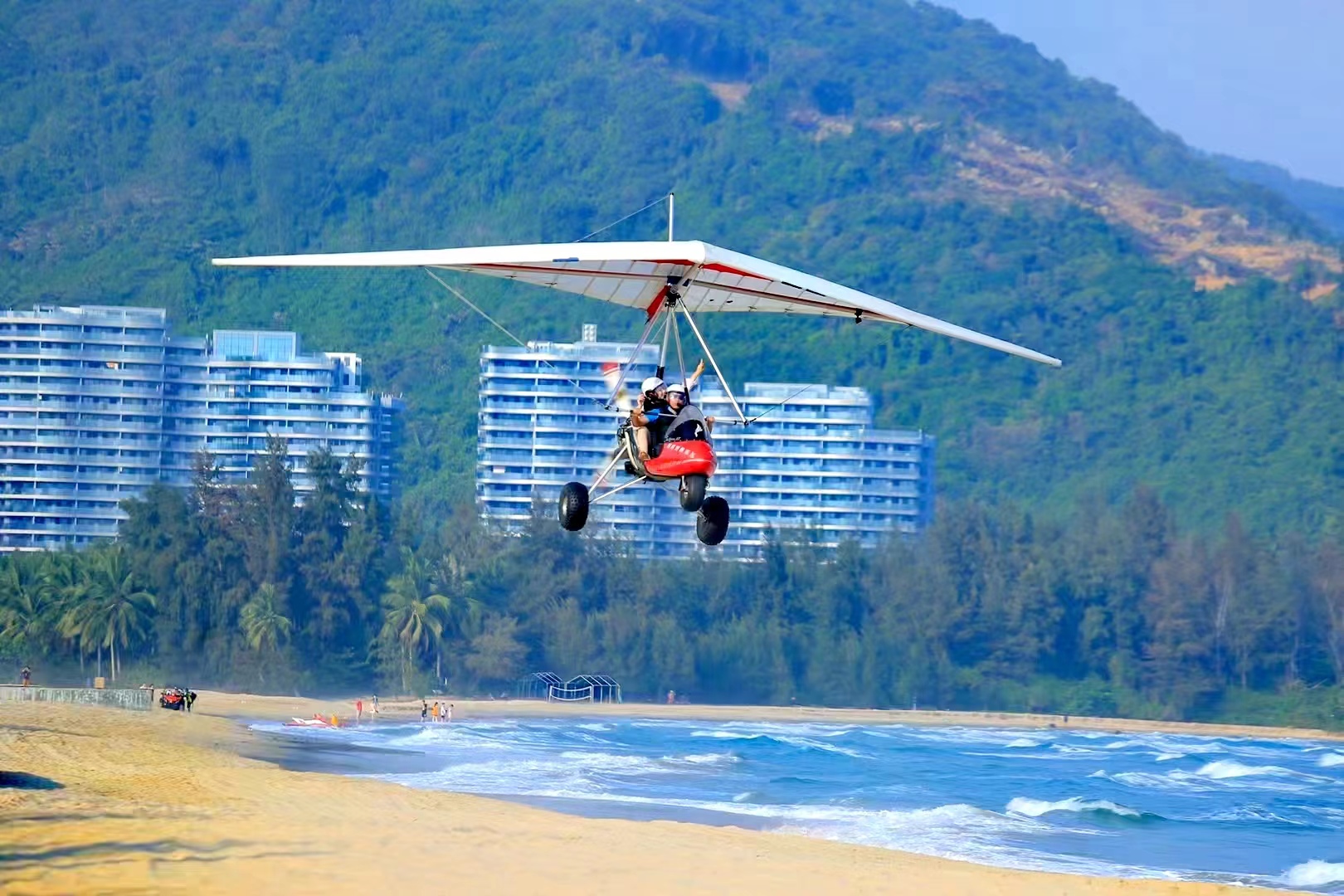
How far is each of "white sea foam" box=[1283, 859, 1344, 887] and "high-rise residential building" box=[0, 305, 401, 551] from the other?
8624 centimetres

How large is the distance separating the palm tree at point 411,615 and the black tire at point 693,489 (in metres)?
72.3

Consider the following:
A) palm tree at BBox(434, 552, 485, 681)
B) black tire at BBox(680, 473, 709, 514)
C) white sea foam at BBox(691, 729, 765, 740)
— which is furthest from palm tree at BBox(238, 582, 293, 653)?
black tire at BBox(680, 473, 709, 514)

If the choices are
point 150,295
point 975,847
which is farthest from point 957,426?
point 975,847

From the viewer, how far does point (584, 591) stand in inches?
4200

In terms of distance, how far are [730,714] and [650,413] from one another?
71758 mm

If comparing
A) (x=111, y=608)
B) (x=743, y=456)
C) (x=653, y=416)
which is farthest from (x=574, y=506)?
(x=743, y=456)

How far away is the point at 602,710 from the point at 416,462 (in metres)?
51.8

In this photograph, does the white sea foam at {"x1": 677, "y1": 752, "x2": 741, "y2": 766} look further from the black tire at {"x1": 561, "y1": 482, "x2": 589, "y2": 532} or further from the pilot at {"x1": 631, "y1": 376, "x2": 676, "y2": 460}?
the pilot at {"x1": 631, "y1": 376, "x2": 676, "y2": 460}

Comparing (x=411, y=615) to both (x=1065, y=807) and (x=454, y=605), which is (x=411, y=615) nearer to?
(x=454, y=605)

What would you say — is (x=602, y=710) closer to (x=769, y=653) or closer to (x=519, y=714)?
(x=519, y=714)

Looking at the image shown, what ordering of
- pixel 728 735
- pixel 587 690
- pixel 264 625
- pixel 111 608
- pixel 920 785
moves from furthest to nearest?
pixel 587 690 → pixel 264 625 → pixel 111 608 → pixel 728 735 → pixel 920 785

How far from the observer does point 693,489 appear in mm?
25547

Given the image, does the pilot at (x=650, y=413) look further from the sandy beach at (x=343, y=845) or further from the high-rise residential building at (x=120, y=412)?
the high-rise residential building at (x=120, y=412)

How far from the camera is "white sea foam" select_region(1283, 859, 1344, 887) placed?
42719 mm
